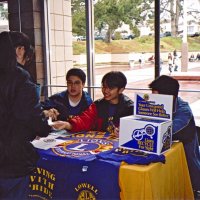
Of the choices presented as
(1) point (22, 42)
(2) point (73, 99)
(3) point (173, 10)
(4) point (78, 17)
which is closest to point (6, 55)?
(1) point (22, 42)

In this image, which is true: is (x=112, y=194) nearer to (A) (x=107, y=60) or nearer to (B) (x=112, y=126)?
(B) (x=112, y=126)

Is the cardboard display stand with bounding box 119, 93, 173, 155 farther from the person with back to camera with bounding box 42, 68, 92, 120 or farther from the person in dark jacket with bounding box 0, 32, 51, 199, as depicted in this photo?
the person with back to camera with bounding box 42, 68, 92, 120

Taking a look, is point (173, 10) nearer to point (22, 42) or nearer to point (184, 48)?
point (184, 48)

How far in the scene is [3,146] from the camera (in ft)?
4.12

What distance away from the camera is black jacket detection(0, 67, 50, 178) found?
4.08ft

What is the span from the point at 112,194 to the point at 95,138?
52 cm

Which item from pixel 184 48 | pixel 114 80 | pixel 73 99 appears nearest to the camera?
pixel 114 80

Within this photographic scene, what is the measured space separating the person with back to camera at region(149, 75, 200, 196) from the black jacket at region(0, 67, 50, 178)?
2.96 feet

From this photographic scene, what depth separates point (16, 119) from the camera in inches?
49.3

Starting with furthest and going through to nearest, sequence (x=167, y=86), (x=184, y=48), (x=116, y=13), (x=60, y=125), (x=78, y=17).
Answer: (x=78, y=17), (x=116, y=13), (x=184, y=48), (x=60, y=125), (x=167, y=86)

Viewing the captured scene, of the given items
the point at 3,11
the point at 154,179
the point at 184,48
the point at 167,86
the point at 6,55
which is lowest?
the point at 154,179

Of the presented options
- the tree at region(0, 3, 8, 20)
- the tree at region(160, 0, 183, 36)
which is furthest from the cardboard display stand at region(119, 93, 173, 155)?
the tree at region(0, 3, 8, 20)

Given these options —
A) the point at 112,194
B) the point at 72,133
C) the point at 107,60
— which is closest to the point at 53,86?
the point at 107,60

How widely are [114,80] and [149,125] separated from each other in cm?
80
